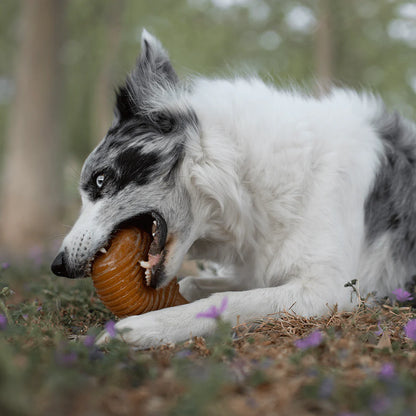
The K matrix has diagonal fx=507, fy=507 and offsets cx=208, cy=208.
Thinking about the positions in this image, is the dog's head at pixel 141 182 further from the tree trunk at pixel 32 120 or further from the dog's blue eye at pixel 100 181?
the tree trunk at pixel 32 120

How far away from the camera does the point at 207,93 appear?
327 cm

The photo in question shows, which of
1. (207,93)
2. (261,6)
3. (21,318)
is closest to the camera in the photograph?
(21,318)

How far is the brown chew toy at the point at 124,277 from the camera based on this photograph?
272 cm

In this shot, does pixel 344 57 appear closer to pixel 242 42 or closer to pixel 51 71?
pixel 242 42

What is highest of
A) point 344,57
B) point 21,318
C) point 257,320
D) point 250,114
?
point 344,57

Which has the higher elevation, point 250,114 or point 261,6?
point 261,6

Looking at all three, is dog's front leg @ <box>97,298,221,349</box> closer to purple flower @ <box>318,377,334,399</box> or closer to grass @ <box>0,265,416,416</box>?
grass @ <box>0,265,416,416</box>

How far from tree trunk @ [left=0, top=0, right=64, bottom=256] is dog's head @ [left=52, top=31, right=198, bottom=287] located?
689 centimetres

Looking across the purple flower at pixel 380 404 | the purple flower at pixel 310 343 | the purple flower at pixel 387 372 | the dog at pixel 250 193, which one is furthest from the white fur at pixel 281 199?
the purple flower at pixel 380 404

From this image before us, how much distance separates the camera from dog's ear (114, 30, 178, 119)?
310cm

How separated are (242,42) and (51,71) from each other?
6742mm

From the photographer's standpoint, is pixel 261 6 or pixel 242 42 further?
pixel 242 42

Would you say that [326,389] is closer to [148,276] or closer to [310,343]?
[310,343]

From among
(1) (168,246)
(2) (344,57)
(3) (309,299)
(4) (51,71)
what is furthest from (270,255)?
(2) (344,57)
